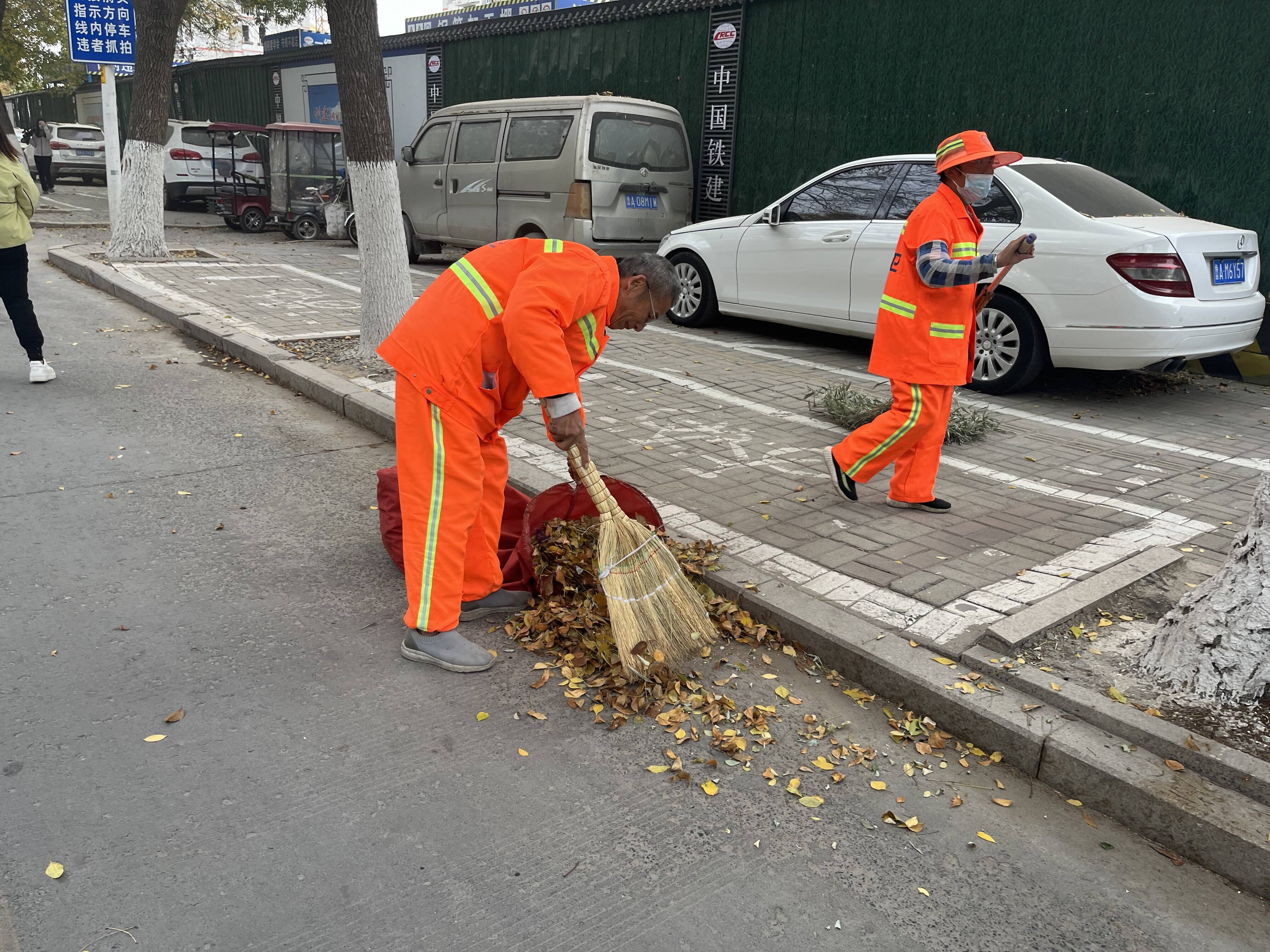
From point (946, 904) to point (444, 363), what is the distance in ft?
6.89

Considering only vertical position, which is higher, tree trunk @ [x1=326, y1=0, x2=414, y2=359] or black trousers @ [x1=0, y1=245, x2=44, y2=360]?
tree trunk @ [x1=326, y1=0, x2=414, y2=359]

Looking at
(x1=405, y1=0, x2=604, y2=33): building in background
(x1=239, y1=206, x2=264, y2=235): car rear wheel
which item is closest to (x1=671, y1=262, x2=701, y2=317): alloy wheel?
(x1=239, y1=206, x2=264, y2=235): car rear wheel

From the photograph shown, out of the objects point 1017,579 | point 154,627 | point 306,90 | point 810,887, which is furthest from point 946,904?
point 306,90

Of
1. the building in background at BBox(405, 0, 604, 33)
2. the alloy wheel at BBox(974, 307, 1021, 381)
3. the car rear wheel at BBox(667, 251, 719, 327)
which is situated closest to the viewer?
the alloy wheel at BBox(974, 307, 1021, 381)

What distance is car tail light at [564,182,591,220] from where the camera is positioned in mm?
10398

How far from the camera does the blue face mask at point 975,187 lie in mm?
4422

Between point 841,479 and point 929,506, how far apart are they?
1.48ft

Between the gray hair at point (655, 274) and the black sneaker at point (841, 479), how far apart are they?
1.95m

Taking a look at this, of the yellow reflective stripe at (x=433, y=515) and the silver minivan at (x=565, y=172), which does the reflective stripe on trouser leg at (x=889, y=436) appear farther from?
the silver minivan at (x=565, y=172)

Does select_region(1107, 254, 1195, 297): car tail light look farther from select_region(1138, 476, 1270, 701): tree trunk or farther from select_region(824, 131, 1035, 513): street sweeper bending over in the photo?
select_region(1138, 476, 1270, 701): tree trunk

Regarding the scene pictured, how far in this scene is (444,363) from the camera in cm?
308

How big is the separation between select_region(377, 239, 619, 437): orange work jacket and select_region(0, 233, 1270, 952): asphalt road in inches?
40.8

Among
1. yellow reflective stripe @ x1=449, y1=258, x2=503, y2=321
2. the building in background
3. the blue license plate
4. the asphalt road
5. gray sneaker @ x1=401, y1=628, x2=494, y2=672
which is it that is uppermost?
the building in background

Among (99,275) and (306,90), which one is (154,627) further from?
(306,90)
